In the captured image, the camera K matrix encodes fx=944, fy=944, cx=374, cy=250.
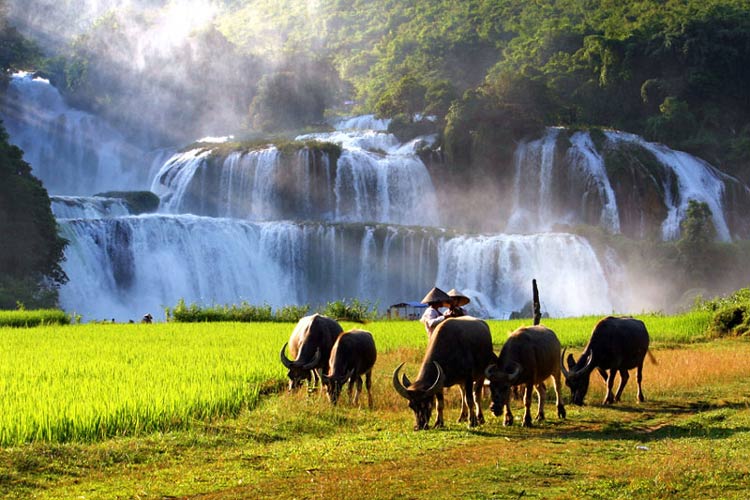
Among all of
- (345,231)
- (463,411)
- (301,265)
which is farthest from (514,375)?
(301,265)

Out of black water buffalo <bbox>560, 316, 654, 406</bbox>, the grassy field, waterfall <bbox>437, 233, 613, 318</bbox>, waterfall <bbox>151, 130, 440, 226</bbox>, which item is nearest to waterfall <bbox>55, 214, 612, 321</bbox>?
waterfall <bbox>437, 233, 613, 318</bbox>

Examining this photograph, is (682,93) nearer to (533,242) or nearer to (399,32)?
(533,242)

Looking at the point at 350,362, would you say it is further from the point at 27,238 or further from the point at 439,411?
the point at 27,238

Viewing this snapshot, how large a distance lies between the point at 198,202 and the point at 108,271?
42.7ft

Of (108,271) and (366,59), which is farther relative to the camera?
(366,59)

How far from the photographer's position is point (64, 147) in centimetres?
7456

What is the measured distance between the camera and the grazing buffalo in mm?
11016

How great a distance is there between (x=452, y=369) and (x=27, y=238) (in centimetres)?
3042

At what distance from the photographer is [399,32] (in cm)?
11725

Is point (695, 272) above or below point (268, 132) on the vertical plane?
below

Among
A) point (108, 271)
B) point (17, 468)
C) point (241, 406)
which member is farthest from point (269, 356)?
point (108, 271)

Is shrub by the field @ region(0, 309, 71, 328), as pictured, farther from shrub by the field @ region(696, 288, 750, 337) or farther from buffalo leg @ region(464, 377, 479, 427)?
buffalo leg @ region(464, 377, 479, 427)

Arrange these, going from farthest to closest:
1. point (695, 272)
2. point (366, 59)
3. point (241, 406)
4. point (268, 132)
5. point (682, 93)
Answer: point (366, 59) < point (268, 132) < point (682, 93) < point (695, 272) < point (241, 406)

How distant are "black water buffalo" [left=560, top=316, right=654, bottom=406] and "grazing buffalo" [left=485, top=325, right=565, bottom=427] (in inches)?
25.0
